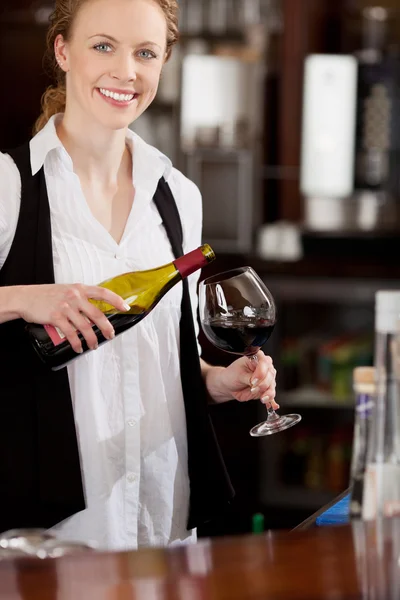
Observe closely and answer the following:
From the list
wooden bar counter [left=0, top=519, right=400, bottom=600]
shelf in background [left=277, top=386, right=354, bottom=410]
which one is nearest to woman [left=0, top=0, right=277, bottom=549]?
wooden bar counter [left=0, top=519, right=400, bottom=600]

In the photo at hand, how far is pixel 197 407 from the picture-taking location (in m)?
1.78

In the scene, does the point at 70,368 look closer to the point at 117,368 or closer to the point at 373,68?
the point at 117,368

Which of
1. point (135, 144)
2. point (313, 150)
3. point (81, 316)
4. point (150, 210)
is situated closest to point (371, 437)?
point (81, 316)

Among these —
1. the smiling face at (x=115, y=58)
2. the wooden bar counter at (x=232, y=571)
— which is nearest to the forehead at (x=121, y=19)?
the smiling face at (x=115, y=58)

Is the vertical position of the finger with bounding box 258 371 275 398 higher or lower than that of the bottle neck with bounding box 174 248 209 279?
lower

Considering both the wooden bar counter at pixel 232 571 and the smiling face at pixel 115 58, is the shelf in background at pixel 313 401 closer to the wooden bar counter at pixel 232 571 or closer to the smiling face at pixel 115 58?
the smiling face at pixel 115 58

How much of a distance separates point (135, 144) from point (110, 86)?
9.2 inches

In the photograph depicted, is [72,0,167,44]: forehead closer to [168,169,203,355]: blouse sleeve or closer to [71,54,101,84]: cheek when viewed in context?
[71,54,101,84]: cheek

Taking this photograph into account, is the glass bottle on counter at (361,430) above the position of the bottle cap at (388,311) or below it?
below

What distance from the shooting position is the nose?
167 centimetres

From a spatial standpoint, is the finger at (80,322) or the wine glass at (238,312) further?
the wine glass at (238,312)

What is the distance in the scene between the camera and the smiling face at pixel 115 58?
66.1 inches

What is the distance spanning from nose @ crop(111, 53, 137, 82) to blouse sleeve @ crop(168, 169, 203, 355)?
262 mm

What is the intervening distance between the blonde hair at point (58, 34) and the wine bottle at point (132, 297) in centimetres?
39
